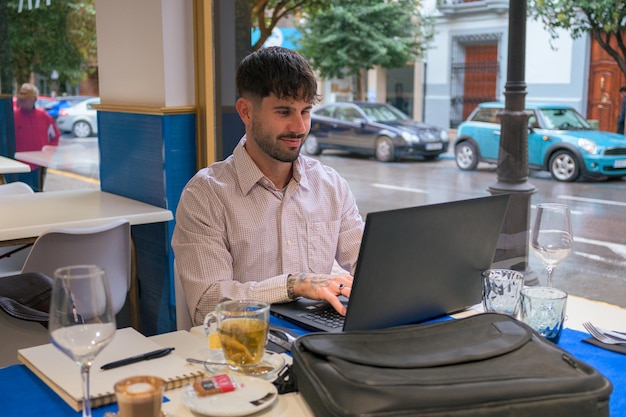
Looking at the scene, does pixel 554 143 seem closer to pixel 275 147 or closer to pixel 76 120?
pixel 275 147

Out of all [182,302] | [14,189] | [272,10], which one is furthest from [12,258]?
[272,10]

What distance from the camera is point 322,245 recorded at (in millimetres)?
2316

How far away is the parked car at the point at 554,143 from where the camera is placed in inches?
126

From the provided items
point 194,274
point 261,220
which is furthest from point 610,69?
point 194,274

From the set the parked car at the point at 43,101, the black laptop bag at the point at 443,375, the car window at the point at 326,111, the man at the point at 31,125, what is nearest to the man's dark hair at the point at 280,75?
the black laptop bag at the point at 443,375

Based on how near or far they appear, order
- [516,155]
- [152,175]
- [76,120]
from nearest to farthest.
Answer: [516,155], [152,175], [76,120]

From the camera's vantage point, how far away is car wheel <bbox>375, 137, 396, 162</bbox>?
456 centimetres

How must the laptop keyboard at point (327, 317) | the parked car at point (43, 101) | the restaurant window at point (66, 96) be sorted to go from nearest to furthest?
1. the laptop keyboard at point (327, 317)
2. the restaurant window at point (66, 96)
3. the parked car at point (43, 101)

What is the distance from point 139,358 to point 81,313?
386 millimetres

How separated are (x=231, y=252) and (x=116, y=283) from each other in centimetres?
117

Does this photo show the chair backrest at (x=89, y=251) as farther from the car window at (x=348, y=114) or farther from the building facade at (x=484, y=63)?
the car window at (x=348, y=114)

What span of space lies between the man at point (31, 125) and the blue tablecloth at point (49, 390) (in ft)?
18.4

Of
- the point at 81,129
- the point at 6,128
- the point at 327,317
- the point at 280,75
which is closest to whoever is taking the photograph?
the point at 327,317

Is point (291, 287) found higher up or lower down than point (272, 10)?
lower down
